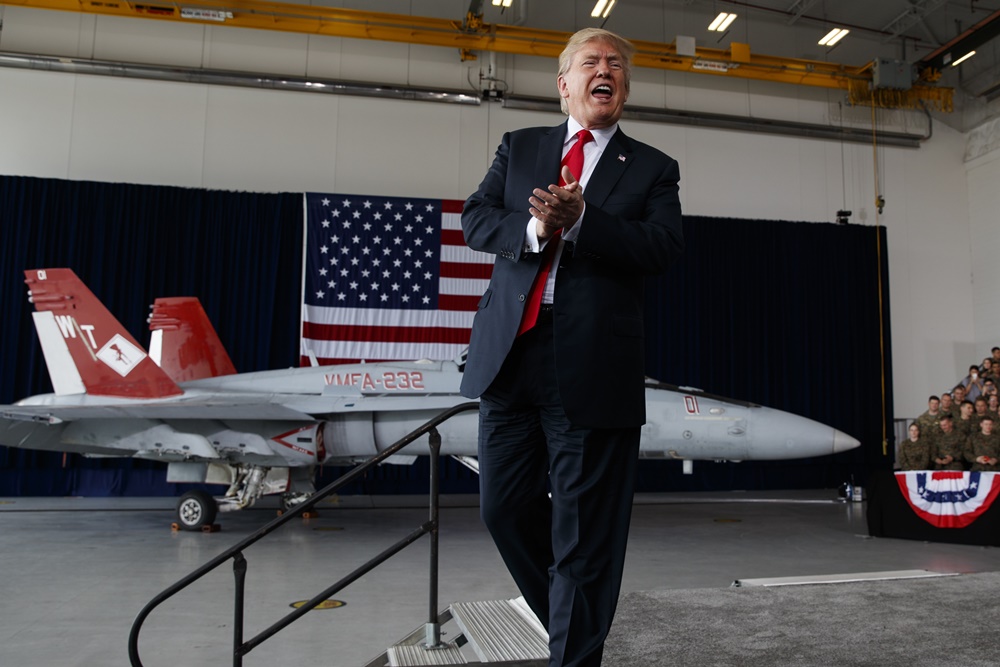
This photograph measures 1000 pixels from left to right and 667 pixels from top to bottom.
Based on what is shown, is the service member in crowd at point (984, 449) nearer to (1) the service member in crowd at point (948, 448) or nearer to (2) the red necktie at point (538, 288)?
(1) the service member in crowd at point (948, 448)

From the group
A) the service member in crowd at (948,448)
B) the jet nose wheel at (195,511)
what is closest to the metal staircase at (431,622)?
the jet nose wheel at (195,511)

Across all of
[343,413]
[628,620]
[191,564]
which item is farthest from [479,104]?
[628,620]

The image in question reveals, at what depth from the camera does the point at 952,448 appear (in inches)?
299

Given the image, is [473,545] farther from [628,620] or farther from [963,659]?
[963,659]

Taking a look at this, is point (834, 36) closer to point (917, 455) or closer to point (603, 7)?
point (603, 7)

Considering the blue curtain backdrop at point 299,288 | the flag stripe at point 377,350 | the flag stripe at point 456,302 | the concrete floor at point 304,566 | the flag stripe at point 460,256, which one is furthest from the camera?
the flag stripe at point 460,256

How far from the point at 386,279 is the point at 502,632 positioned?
30.3 ft

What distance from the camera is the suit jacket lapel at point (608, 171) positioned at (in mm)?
1789

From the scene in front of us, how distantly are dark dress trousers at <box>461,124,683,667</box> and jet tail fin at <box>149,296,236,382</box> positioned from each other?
907 centimetres

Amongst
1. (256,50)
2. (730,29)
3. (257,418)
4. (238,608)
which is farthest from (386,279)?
(238,608)

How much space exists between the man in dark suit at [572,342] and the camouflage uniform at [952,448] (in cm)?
729

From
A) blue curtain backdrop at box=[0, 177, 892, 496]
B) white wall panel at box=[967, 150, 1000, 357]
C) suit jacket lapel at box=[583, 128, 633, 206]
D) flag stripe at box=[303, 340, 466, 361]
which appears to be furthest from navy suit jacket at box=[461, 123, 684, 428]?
white wall panel at box=[967, 150, 1000, 357]

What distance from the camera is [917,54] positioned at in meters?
13.8

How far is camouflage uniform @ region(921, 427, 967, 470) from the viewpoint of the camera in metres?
7.57
